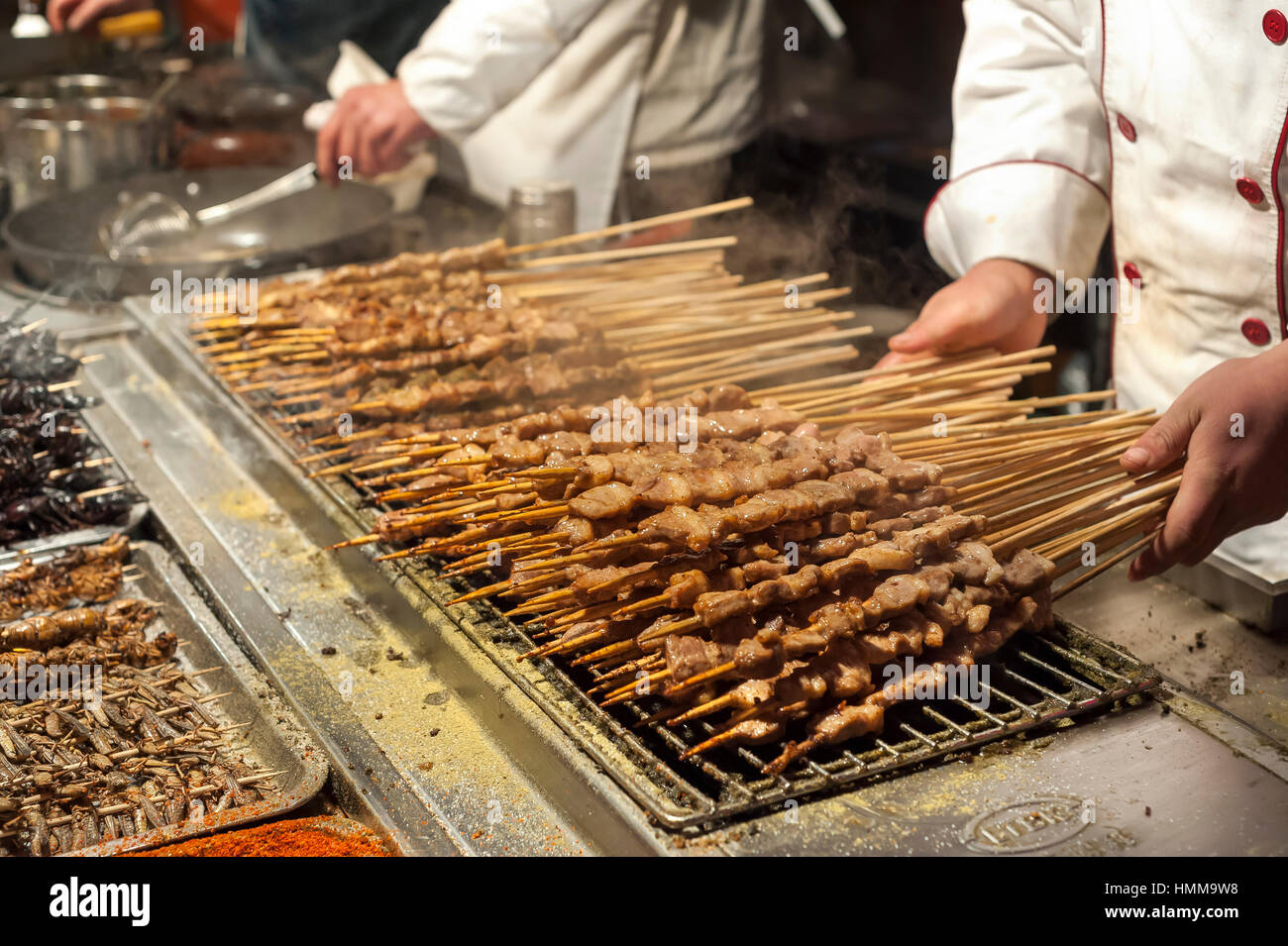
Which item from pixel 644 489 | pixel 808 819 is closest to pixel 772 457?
pixel 644 489

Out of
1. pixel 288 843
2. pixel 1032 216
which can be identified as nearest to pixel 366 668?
pixel 288 843

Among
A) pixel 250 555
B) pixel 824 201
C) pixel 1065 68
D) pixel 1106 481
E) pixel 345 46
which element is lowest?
pixel 250 555

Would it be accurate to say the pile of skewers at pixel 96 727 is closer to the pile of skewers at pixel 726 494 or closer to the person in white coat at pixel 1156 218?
the pile of skewers at pixel 726 494

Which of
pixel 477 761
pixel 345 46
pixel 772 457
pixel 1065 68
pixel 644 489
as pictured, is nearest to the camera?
pixel 477 761

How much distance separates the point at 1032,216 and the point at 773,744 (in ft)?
6.68

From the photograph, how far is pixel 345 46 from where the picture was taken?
6.28 meters

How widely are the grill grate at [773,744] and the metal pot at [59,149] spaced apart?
4018 mm

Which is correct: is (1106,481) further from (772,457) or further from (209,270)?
(209,270)

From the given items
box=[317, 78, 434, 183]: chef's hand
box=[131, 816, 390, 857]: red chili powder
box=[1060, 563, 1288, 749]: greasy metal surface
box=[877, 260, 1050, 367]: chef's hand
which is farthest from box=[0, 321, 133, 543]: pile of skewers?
box=[1060, 563, 1288, 749]: greasy metal surface

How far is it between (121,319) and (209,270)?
1.33 ft

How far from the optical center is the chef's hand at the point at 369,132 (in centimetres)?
535

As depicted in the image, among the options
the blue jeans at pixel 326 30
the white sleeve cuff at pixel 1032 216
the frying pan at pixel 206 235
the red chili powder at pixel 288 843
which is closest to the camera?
the red chili powder at pixel 288 843

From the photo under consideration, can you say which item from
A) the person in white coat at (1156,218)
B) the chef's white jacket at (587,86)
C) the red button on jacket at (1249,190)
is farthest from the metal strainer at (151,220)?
the red button on jacket at (1249,190)

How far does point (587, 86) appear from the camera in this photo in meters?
5.67
